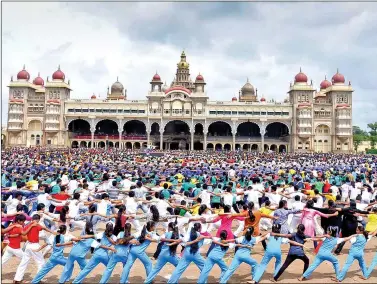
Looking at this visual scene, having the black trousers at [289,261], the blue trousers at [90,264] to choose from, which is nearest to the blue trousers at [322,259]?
the black trousers at [289,261]

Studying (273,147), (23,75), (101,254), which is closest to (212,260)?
(101,254)

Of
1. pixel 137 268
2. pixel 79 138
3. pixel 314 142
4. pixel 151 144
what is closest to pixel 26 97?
pixel 79 138

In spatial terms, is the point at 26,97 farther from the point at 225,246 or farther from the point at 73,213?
the point at 225,246

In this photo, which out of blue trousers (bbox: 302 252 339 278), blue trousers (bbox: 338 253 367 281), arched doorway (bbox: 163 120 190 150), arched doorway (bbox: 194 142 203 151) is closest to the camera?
blue trousers (bbox: 302 252 339 278)

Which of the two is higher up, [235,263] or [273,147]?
[273,147]

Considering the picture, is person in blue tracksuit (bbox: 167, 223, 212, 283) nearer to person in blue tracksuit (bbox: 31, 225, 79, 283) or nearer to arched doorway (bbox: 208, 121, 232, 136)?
person in blue tracksuit (bbox: 31, 225, 79, 283)

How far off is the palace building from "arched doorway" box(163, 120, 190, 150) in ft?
0.53

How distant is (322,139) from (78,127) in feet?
132

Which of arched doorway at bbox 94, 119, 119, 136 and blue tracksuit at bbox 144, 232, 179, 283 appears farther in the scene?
arched doorway at bbox 94, 119, 119, 136

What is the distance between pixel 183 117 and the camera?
5894cm

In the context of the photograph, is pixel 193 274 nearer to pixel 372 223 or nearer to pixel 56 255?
pixel 56 255

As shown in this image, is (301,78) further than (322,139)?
Yes

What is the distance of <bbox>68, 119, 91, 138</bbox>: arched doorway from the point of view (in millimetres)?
62359

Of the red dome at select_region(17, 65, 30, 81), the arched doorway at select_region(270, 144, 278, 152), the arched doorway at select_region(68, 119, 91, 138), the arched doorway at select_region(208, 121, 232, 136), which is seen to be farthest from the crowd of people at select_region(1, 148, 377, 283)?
the red dome at select_region(17, 65, 30, 81)
